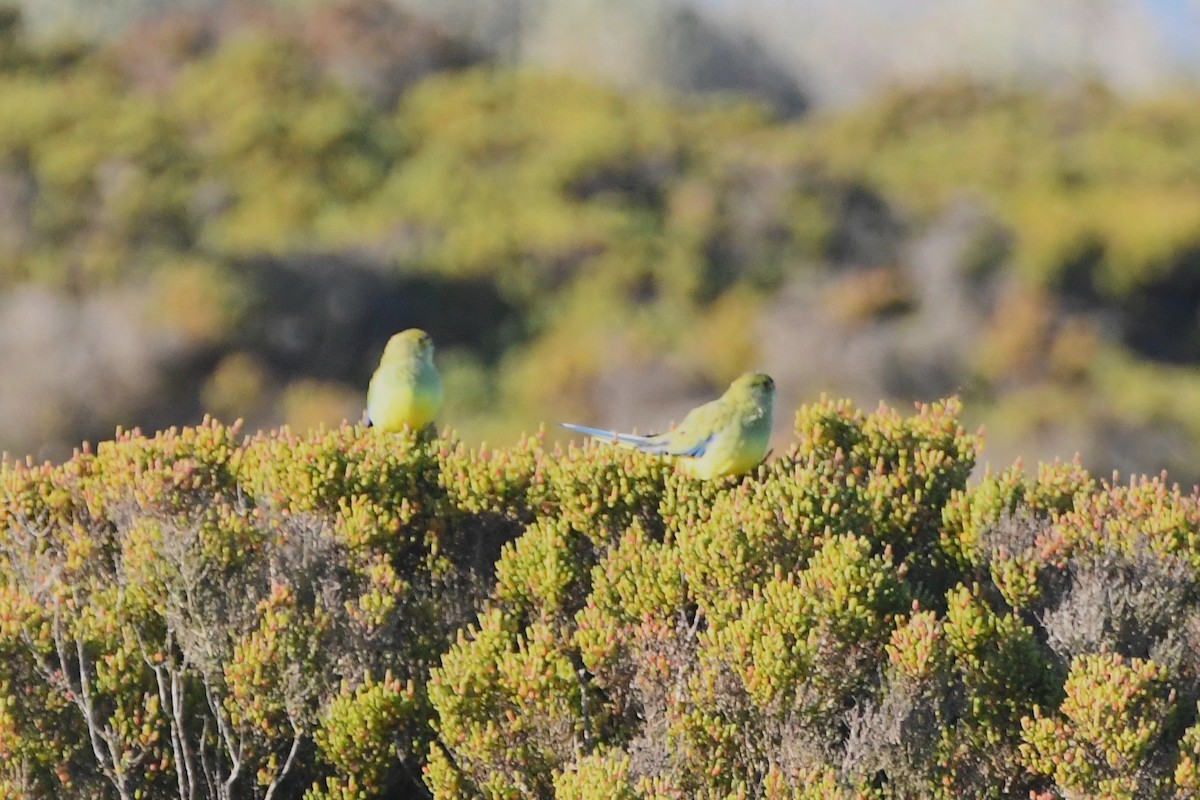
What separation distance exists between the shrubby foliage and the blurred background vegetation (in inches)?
764

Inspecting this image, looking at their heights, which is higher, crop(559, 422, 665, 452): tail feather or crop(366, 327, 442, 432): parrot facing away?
crop(366, 327, 442, 432): parrot facing away

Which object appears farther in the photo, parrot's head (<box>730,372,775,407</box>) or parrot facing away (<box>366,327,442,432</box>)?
parrot facing away (<box>366,327,442,432</box>)

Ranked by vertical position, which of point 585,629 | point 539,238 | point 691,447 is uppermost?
point 539,238

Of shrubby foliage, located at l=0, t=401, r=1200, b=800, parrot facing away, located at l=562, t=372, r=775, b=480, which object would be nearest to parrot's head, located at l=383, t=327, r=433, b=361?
shrubby foliage, located at l=0, t=401, r=1200, b=800

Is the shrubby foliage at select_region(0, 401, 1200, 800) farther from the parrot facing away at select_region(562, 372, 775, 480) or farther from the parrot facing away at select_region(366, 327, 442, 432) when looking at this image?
the parrot facing away at select_region(366, 327, 442, 432)

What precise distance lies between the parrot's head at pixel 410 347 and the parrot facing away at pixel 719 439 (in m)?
1.09

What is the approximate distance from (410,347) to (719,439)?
4.92ft

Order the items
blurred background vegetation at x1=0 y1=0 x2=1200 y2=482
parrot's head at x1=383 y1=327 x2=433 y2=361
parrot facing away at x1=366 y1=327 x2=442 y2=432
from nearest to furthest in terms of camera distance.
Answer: parrot facing away at x1=366 y1=327 x2=442 y2=432 → parrot's head at x1=383 y1=327 x2=433 y2=361 → blurred background vegetation at x1=0 y1=0 x2=1200 y2=482

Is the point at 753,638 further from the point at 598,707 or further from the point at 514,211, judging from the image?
the point at 514,211

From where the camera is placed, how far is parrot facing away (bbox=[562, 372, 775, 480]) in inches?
235

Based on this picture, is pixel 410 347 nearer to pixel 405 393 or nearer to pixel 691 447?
pixel 405 393

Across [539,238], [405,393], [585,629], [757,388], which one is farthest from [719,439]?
[539,238]

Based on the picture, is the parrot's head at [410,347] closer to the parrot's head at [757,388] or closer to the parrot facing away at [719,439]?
the parrot facing away at [719,439]

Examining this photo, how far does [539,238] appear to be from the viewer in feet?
115
